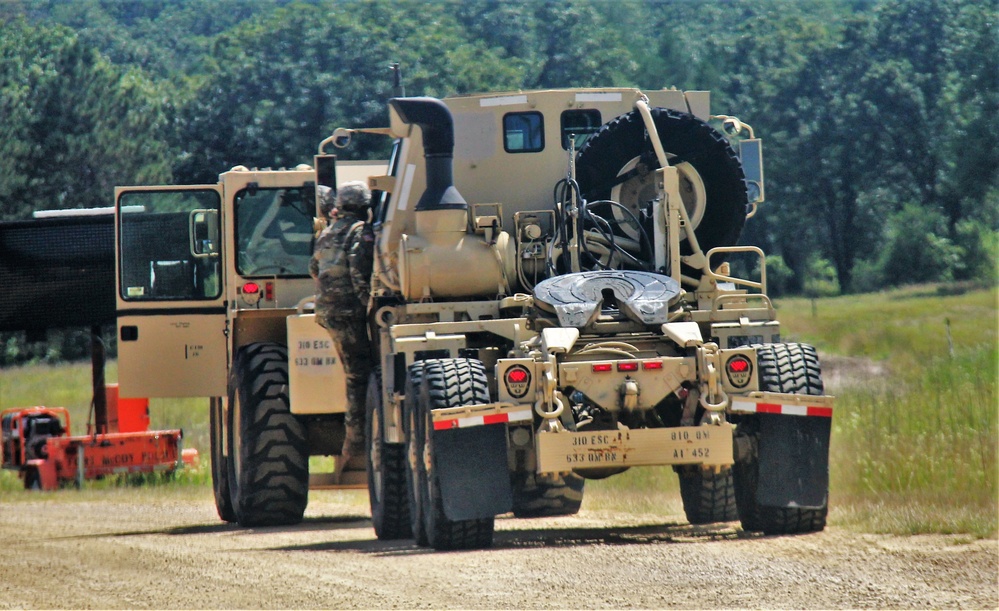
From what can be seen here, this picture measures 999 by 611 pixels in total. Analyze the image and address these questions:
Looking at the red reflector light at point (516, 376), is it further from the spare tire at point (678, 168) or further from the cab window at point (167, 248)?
the cab window at point (167, 248)

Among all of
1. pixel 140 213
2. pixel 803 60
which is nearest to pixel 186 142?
pixel 803 60

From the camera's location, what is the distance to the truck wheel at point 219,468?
1617 centimetres

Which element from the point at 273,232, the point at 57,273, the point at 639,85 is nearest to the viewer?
the point at 273,232

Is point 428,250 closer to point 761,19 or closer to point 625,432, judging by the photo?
point 625,432

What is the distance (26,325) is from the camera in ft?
67.1

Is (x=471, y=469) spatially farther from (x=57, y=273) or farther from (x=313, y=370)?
(x=57, y=273)

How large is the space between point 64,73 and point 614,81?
18.2 m

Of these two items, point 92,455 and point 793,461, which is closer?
point 793,461

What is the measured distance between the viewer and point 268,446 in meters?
14.6

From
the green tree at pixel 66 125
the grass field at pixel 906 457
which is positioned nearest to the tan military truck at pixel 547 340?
the grass field at pixel 906 457

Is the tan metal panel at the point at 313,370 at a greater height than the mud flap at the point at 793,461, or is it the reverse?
the tan metal panel at the point at 313,370

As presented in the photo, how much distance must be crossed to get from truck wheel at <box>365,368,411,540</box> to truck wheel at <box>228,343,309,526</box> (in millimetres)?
1946

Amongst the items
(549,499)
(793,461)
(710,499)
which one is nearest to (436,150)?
(793,461)

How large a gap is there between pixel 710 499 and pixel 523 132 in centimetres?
305
